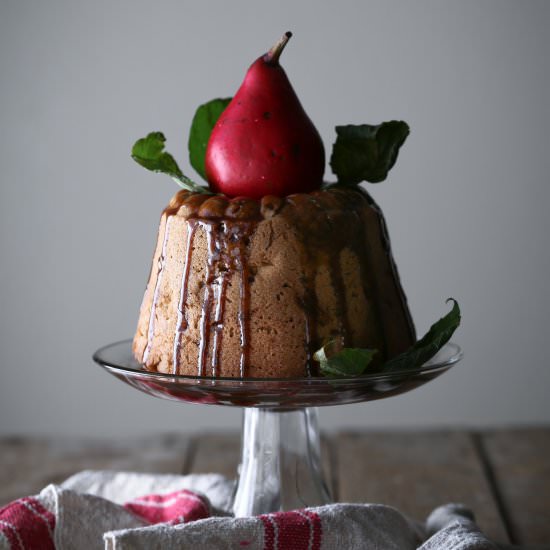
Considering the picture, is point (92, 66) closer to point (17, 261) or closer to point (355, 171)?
point (17, 261)

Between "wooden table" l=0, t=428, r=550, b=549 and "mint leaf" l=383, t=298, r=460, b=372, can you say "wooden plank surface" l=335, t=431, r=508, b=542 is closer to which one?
"wooden table" l=0, t=428, r=550, b=549

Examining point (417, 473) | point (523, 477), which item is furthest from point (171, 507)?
point (523, 477)

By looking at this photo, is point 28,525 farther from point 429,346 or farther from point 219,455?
point 219,455

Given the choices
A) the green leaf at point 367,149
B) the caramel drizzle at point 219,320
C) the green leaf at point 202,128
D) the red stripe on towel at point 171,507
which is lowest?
the red stripe on towel at point 171,507

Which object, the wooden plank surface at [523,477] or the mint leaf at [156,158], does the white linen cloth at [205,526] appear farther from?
the mint leaf at [156,158]

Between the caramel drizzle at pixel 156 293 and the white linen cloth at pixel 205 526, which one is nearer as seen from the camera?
the white linen cloth at pixel 205 526

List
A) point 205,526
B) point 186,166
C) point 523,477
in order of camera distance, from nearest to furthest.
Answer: point 205,526 → point 523,477 → point 186,166

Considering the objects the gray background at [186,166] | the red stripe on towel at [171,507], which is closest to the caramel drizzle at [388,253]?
the red stripe on towel at [171,507]
